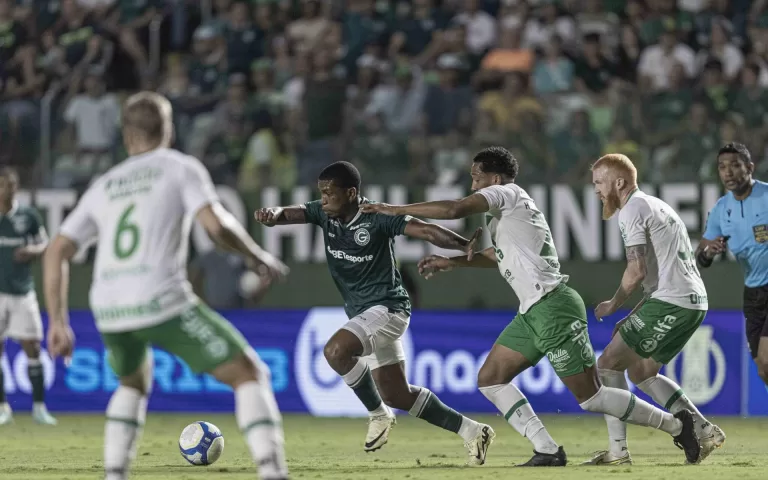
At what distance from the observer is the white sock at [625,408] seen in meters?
9.05

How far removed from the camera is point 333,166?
9812 millimetres

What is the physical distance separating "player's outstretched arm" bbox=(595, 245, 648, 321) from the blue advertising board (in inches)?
261

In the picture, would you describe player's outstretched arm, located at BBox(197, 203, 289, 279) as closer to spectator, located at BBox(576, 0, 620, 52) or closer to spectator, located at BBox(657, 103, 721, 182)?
spectator, located at BBox(657, 103, 721, 182)

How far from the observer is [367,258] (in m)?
9.97

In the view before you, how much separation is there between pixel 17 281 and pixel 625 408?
28.4 ft

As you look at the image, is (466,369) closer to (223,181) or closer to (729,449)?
(223,181)

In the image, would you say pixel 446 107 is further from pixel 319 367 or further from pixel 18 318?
pixel 18 318

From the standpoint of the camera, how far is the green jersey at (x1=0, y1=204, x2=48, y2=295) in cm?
1495

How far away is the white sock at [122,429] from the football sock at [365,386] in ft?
9.85

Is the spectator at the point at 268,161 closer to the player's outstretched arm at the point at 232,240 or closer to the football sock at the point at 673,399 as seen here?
the football sock at the point at 673,399

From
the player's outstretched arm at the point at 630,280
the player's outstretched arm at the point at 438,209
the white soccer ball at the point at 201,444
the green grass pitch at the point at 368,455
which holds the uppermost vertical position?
the player's outstretched arm at the point at 438,209

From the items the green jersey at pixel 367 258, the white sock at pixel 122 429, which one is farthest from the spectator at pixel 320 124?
the white sock at pixel 122 429

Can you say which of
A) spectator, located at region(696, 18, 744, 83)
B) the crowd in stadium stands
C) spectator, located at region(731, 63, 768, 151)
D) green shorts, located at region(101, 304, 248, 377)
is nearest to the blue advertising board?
the crowd in stadium stands

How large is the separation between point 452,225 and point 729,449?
5.91 metres
